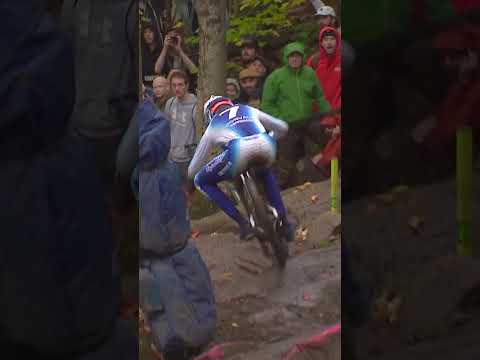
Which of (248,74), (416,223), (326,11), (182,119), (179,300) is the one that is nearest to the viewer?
(326,11)

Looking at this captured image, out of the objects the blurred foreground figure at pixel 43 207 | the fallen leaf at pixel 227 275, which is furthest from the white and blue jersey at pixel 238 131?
the blurred foreground figure at pixel 43 207

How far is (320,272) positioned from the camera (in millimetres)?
4500

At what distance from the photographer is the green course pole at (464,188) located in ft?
14.4

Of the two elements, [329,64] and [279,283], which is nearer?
[329,64]

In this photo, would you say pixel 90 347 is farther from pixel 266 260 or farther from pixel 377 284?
pixel 377 284

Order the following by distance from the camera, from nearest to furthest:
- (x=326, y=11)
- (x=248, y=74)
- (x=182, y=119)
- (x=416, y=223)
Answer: (x=326, y=11) < (x=416, y=223) < (x=248, y=74) < (x=182, y=119)

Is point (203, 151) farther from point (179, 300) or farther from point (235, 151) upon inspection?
point (179, 300)

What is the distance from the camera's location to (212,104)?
4.66 meters

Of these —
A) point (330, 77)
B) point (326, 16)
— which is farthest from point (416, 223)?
point (326, 16)

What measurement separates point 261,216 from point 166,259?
588 millimetres

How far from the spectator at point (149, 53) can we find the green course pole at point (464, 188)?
157 centimetres

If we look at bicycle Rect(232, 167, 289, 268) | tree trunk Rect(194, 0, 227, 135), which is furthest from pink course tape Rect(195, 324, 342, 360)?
tree trunk Rect(194, 0, 227, 135)

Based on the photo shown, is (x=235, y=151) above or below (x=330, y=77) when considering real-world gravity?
below

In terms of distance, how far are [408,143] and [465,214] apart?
0.44 m
